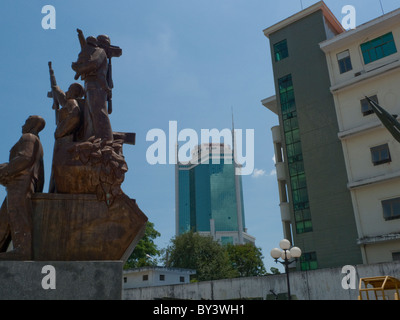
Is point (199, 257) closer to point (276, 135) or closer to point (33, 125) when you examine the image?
point (276, 135)

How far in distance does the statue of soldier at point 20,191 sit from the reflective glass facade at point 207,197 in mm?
79143

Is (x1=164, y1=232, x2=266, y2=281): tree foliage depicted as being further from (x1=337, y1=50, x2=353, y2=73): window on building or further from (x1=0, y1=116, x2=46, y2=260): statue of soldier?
(x1=0, y1=116, x2=46, y2=260): statue of soldier

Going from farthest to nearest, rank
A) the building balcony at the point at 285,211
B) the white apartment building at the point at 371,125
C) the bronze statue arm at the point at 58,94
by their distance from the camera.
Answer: the building balcony at the point at 285,211
the white apartment building at the point at 371,125
the bronze statue arm at the point at 58,94

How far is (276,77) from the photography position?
90.3 ft

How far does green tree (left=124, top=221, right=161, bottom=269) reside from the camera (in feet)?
113

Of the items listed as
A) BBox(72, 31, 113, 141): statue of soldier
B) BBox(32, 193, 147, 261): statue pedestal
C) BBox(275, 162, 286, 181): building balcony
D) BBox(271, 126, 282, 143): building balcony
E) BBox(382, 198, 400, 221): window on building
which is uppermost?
BBox(271, 126, 282, 143): building balcony

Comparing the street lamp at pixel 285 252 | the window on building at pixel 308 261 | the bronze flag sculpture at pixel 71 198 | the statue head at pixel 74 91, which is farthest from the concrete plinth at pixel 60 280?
the window on building at pixel 308 261

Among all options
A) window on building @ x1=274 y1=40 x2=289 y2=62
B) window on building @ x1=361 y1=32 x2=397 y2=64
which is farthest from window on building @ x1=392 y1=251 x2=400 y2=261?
window on building @ x1=274 y1=40 x2=289 y2=62

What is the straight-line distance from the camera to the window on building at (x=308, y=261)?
22812 millimetres

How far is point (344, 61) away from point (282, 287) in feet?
47.8

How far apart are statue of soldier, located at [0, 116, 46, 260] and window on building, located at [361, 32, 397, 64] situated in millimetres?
22856

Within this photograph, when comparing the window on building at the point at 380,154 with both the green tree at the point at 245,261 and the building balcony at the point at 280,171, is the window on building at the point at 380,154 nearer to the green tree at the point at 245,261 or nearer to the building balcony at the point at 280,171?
the building balcony at the point at 280,171

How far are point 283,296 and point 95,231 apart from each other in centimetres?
1570
